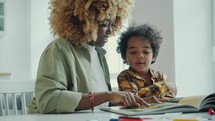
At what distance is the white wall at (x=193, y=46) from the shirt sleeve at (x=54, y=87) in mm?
1066

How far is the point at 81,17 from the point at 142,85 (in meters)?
0.47

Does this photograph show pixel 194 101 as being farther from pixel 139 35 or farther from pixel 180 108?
pixel 139 35

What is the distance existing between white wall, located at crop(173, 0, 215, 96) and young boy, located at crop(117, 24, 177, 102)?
393 millimetres

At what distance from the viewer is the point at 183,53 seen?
7.12ft

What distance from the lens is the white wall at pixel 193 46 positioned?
7.11 feet

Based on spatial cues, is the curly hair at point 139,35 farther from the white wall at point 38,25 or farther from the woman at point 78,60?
the white wall at point 38,25

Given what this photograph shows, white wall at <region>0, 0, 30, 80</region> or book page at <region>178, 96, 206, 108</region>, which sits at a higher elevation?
white wall at <region>0, 0, 30, 80</region>

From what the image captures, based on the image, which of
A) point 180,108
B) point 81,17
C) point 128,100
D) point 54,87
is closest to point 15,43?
point 81,17

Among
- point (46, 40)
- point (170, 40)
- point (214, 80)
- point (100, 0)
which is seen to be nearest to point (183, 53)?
point (170, 40)

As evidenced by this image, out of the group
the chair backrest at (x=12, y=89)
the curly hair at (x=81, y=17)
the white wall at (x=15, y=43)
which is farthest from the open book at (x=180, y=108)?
the white wall at (x=15, y=43)

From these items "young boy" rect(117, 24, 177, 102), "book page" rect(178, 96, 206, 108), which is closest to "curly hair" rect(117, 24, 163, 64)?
"young boy" rect(117, 24, 177, 102)

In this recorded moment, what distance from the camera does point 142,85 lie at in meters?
1.65

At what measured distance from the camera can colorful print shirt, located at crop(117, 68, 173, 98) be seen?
5.14ft

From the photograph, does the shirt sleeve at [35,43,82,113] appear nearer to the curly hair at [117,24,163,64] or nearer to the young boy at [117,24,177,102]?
the young boy at [117,24,177,102]
